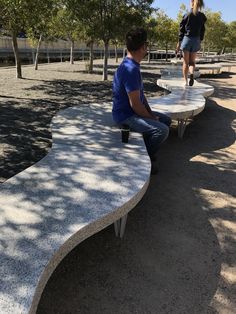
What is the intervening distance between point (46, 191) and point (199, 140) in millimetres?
4512

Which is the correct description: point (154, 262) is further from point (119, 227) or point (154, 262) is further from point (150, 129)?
point (150, 129)

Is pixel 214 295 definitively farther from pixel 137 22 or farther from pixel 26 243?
pixel 137 22

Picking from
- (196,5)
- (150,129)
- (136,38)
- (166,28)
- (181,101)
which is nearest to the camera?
(136,38)

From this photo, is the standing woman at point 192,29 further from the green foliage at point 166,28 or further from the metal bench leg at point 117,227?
the green foliage at point 166,28

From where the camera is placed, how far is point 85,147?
4547 millimetres

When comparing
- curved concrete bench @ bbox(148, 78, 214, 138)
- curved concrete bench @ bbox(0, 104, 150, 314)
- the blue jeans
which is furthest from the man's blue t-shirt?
curved concrete bench @ bbox(148, 78, 214, 138)

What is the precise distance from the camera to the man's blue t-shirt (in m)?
4.48

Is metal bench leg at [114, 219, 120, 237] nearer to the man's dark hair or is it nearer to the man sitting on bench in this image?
the man sitting on bench

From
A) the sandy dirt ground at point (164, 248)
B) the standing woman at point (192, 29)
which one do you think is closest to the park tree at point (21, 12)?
the sandy dirt ground at point (164, 248)

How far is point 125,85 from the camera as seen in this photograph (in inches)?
178

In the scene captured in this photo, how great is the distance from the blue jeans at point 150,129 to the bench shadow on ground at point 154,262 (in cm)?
59

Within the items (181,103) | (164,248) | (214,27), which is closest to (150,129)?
(164,248)

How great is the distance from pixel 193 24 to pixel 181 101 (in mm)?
2622

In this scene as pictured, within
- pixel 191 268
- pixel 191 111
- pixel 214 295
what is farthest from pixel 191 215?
pixel 191 111
